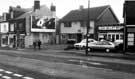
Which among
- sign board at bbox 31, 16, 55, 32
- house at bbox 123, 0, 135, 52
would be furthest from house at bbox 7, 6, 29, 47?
house at bbox 123, 0, 135, 52

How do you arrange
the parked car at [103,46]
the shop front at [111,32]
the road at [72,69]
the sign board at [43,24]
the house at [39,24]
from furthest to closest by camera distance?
the sign board at [43,24] < the house at [39,24] < the shop front at [111,32] < the parked car at [103,46] < the road at [72,69]

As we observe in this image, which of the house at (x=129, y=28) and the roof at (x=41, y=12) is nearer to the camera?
the house at (x=129, y=28)

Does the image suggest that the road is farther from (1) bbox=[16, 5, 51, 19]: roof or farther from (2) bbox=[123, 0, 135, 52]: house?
(1) bbox=[16, 5, 51, 19]: roof

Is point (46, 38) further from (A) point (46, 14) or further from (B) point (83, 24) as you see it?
(B) point (83, 24)

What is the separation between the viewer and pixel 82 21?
42750 millimetres

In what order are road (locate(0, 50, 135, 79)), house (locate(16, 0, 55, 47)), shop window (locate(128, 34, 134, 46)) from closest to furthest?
road (locate(0, 50, 135, 79)) → shop window (locate(128, 34, 134, 46)) → house (locate(16, 0, 55, 47))

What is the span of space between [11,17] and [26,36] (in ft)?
29.7

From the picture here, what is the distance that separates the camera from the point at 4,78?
10.3 meters

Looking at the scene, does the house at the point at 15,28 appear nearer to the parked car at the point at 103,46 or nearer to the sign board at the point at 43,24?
the sign board at the point at 43,24

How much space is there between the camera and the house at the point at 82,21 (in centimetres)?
4088

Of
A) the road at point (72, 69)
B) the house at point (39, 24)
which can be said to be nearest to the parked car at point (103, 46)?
the road at point (72, 69)

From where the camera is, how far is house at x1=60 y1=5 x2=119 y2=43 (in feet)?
134

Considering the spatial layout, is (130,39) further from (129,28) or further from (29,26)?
(29,26)

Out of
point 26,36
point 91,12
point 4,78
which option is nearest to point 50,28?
point 26,36
